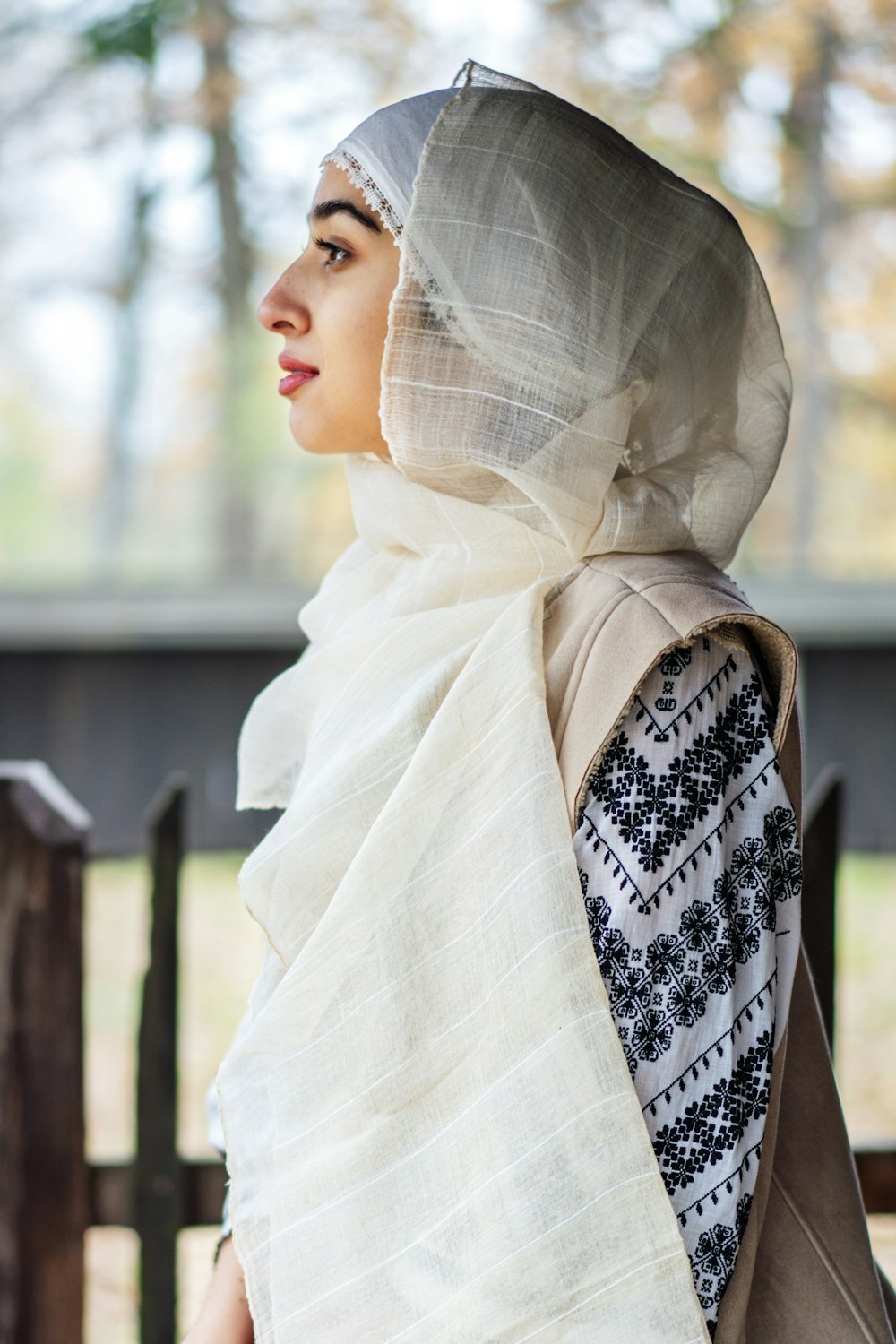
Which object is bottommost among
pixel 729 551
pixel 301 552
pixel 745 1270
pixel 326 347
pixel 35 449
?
pixel 745 1270

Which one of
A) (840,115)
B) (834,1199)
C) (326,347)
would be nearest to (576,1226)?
(834,1199)

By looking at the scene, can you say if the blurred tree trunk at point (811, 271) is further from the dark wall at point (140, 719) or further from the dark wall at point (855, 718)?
the dark wall at point (140, 719)

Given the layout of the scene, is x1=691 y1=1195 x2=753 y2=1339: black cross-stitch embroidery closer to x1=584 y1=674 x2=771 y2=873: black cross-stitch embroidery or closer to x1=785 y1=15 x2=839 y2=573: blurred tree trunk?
x1=584 y1=674 x2=771 y2=873: black cross-stitch embroidery

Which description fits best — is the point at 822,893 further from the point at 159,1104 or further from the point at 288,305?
the point at 288,305

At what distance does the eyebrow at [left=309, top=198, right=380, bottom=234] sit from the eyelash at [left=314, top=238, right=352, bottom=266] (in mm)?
22

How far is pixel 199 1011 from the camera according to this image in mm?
4039

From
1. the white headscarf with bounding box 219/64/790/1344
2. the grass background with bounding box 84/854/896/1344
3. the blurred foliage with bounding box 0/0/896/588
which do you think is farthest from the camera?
the blurred foliage with bounding box 0/0/896/588

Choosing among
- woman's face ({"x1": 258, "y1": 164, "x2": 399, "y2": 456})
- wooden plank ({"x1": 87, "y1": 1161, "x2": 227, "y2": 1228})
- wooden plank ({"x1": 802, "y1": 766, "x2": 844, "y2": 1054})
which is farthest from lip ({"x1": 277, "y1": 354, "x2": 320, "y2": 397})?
wooden plank ({"x1": 87, "y1": 1161, "x2": 227, "y2": 1228})

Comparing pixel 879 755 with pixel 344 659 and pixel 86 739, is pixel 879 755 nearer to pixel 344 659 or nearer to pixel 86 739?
pixel 86 739

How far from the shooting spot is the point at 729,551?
4.22 ft

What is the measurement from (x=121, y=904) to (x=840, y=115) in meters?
3.78

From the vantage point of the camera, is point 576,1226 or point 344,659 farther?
point 344,659

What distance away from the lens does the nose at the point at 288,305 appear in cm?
133

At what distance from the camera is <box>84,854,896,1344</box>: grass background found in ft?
10.4
